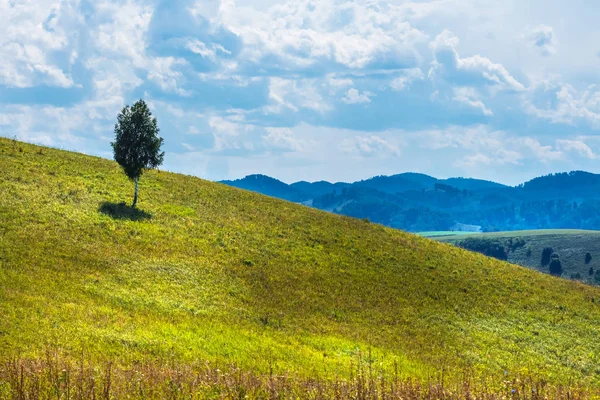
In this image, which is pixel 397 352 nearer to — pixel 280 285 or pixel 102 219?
pixel 280 285

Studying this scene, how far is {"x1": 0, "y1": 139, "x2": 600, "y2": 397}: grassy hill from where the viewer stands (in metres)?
29.3

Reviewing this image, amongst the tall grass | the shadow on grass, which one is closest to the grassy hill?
the shadow on grass

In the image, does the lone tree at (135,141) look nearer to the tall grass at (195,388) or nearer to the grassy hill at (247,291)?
the grassy hill at (247,291)

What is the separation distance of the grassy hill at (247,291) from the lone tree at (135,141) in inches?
162

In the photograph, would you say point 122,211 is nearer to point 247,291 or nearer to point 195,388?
point 247,291

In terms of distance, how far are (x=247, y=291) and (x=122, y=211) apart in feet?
57.3

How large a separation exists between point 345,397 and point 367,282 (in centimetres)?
3657

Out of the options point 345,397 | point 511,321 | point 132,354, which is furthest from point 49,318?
point 511,321

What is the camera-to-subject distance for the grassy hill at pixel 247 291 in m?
29.3

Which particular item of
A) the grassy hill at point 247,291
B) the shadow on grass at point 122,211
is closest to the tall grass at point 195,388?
the grassy hill at point 247,291

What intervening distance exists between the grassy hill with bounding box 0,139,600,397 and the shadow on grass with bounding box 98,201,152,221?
9.6 inches

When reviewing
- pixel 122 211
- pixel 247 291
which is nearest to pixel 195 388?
pixel 247 291

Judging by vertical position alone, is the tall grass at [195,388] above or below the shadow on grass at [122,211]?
below

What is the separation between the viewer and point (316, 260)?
5341 cm
